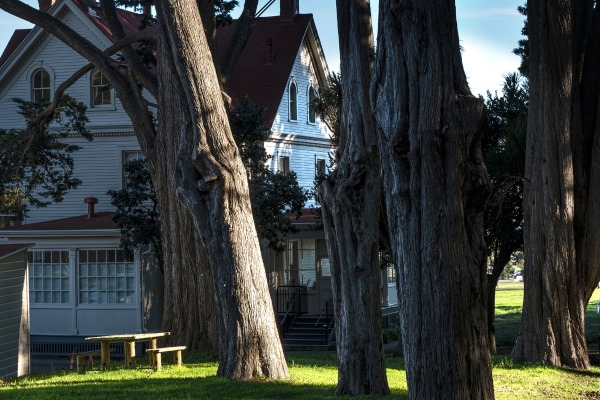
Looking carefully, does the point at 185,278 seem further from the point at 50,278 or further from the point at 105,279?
the point at 50,278

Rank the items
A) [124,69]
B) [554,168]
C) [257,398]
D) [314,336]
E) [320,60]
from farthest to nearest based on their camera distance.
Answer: [320,60] → [314,336] → [124,69] → [554,168] → [257,398]

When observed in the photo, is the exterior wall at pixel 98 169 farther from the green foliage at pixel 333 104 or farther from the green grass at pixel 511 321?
the green grass at pixel 511 321

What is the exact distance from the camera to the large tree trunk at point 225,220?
47.6 feet

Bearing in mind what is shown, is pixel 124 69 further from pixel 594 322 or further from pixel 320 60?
pixel 594 322

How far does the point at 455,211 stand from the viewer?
7.93 metres

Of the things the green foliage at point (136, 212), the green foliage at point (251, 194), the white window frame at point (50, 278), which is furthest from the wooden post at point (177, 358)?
the white window frame at point (50, 278)

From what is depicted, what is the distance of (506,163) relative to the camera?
22.2m

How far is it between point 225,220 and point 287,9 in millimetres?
24312

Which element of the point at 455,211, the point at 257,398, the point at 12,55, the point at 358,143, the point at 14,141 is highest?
the point at 12,55

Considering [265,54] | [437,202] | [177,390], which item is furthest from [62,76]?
[437,202]

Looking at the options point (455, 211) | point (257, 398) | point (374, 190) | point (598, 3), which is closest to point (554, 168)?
point (598, 3)

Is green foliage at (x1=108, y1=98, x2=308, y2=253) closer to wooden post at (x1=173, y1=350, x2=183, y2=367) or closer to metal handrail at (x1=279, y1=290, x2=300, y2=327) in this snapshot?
metal handrail at (x1=279, y1=290, x2=300, y2=327)

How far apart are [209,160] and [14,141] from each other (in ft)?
33.6

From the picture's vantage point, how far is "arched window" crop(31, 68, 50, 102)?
3458cm
